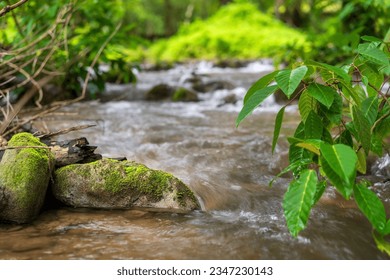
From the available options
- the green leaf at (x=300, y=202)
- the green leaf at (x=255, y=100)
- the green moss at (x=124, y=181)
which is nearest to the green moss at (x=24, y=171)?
the green moss at (x=124, y=181)

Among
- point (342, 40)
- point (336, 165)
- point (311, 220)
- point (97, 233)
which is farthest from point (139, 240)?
point (342, 40)

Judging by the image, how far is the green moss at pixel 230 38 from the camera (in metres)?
12.8

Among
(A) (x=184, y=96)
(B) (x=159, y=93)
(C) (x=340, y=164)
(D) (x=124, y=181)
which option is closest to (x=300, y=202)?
(C) (x=340, y=164)

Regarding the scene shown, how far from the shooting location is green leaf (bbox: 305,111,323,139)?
141 centimetres

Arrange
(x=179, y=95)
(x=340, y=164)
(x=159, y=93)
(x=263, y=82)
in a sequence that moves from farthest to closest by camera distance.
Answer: (x=159, y=93)
(x=179, y=95)
(x=263, y=82)
(x=340, y=164)

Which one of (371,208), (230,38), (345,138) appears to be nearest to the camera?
(371,208)

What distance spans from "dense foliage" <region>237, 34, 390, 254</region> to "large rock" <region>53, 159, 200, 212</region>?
84 cm

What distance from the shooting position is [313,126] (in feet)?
4.66

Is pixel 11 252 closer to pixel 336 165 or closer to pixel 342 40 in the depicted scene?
pixel 336 165

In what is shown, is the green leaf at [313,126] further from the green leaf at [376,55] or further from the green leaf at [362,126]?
the green leaf at [376,55]

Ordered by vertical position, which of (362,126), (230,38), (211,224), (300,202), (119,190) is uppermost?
(362,126)

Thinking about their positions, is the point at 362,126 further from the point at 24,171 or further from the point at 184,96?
the point at 184,96

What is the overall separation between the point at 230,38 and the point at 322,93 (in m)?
12.5

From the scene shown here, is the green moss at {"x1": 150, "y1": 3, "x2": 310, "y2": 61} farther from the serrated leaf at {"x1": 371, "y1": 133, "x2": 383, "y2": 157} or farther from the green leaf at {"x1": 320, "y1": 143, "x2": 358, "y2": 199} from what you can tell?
the green leaf at {"x1": 320, "y1": 143, "x2": 358, "y2": 199}
